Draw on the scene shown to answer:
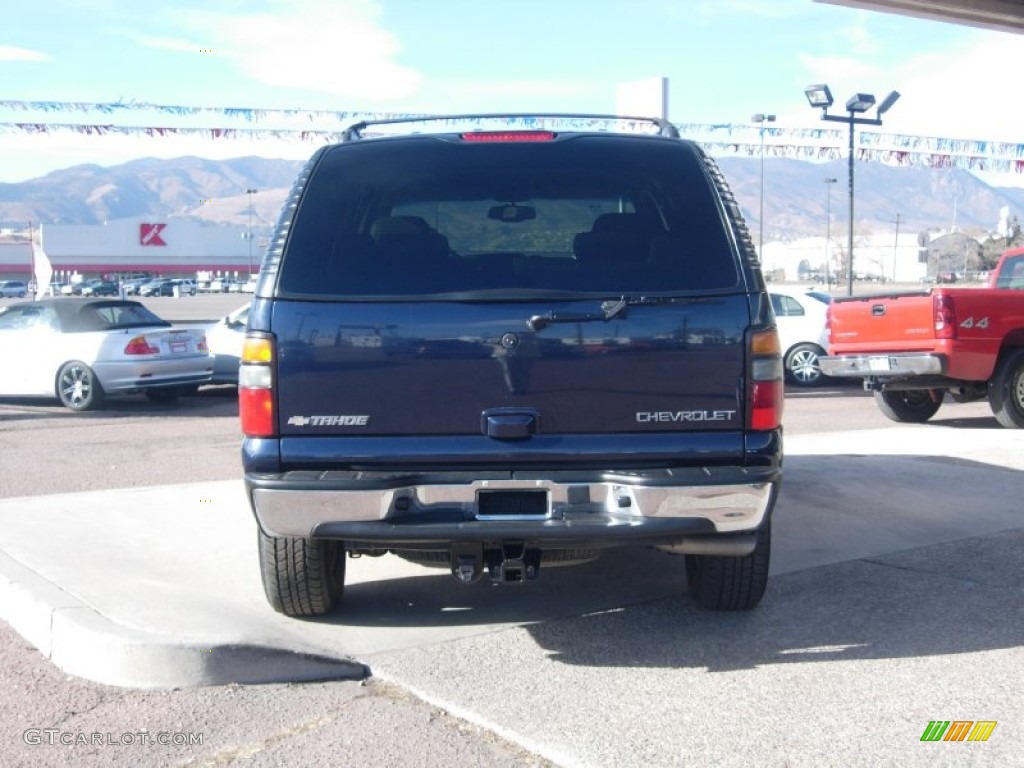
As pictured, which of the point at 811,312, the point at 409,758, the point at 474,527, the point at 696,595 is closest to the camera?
the point at 409,758

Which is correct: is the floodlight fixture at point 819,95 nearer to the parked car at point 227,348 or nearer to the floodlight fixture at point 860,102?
the floodlight fixture at point 860,102

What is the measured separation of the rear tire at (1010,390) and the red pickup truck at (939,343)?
1 centimetres

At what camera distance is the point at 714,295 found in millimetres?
4691

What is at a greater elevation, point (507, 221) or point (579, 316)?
point (507, 221)

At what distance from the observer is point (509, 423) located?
4602 mm

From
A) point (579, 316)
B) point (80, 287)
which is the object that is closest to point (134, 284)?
point (80, 287)

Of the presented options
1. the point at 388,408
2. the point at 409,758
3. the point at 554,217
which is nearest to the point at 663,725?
the point at 409,758

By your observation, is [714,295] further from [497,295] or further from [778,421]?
[497,295]

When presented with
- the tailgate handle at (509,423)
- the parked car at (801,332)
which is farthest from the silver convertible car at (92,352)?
the tailgate handle at (509,423)

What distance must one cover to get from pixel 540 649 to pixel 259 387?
168 cm

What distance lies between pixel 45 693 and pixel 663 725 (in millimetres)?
2460

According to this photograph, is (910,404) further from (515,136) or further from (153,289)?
(153,289)

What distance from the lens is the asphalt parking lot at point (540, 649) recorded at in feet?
13.6

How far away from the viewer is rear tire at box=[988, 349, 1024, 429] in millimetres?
12234
